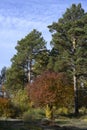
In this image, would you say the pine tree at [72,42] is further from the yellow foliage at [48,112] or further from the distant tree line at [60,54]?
the yellow foliage at [48,112]

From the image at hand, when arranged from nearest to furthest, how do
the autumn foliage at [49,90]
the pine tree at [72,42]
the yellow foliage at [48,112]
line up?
the autumn foliage at [49,90], the yellow foliage at [48,112], the pine tree at [72,42]

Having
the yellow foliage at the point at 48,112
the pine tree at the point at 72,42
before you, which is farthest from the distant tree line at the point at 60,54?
the yellow foliage at the point at 48,112

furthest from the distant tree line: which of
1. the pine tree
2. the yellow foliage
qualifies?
the yellow foliage

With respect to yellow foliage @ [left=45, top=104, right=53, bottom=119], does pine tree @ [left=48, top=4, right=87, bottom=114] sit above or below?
above

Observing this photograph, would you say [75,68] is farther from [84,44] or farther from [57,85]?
[57,85]

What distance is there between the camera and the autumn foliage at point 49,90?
1881 inches

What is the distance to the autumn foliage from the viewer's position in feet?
157

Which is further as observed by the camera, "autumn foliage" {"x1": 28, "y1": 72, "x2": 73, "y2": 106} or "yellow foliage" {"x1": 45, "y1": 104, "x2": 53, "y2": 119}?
"yellow foliage" {"x1": 45, "y1": 104, "x2": 53, "y2": 119}

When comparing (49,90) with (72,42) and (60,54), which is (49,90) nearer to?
(60,54)

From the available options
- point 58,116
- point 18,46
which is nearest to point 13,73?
point 18,46

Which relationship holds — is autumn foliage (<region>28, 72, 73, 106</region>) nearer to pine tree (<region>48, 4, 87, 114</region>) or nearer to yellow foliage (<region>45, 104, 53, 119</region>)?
yellow foliage (<region>45, 104, 53, 119</region>)

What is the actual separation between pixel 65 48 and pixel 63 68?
3.12 metres

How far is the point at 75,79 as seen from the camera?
5572 cm

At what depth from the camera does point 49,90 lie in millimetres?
47844
